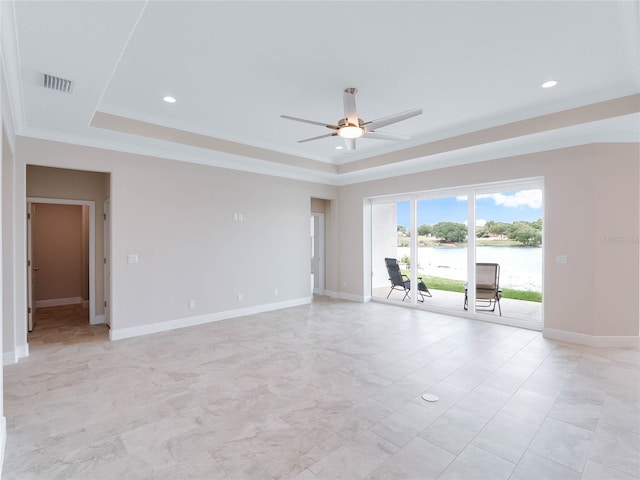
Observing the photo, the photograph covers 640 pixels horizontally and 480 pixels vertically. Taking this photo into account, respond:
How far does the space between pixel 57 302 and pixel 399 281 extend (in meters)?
7.48

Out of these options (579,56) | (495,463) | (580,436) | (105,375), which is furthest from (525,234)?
(105,375)

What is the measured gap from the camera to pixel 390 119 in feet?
11.2

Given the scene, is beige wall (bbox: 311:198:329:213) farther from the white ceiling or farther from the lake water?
the white ceiling

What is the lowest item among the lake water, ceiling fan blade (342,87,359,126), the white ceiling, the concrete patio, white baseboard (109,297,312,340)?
white baseboard (109,297,312,340)

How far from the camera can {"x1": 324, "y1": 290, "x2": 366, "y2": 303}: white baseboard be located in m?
7.58

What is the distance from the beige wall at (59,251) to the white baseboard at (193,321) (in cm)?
310

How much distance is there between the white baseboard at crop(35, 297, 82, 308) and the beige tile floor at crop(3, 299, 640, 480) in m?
3.18

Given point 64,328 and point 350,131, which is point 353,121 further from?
point 64,328

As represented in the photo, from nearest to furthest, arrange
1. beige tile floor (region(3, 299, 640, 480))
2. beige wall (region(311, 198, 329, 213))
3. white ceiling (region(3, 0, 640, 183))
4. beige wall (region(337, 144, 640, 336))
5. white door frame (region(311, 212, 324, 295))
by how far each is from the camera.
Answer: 1. beige tile floor (region(3, 299, 640, 480))
2. white ceiling (region(3, 0, 640, 183))
3. beige wall (region(337, 144, 640, 336))
4. beige wall (region(311, 198, 329, 213))
5. white door frame (region(311, 212, 324, 295))

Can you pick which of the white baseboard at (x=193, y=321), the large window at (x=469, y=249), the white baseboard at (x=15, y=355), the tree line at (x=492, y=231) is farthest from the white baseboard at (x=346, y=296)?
the white baseboard at (x=15, y=355)

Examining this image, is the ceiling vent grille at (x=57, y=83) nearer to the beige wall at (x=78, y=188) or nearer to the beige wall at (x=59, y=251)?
the beige wall at (x=78, y=188)

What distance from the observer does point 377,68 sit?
10.8 feet

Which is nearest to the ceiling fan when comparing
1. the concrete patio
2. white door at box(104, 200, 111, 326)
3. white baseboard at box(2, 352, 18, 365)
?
white door at box(104, 200, 111, 326)

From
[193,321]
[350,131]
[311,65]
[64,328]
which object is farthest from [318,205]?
[64,328]
